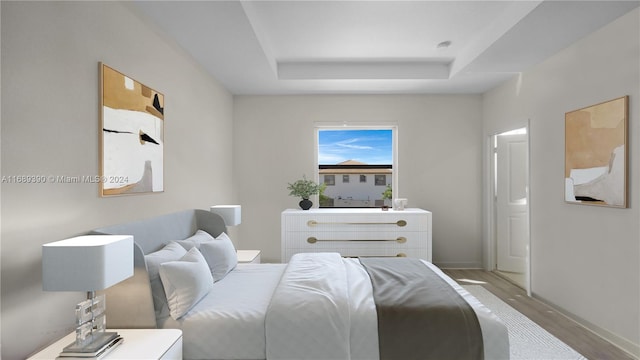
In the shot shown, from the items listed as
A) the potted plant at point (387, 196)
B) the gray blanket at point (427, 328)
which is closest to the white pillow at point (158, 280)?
the gray blanket at point (427, 328)

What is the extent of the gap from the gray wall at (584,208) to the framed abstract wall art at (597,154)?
0.06 metres

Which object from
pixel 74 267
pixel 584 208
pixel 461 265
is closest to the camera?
pixel 74 267

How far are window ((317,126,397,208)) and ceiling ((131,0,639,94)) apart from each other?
0.73 metres

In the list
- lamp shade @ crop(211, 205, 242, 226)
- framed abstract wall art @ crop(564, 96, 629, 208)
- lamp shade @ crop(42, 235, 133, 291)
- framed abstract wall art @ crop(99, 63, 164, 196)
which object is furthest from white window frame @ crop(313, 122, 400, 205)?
lamp shade @ crop(42, 235, 133, 291)

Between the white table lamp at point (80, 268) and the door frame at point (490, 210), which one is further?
the door frame at point (490, 210)

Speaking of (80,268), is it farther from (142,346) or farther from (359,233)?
(359,233)

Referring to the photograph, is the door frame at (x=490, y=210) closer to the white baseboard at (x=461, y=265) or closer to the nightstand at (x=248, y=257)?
the white baseboard at (x=461, y=265)

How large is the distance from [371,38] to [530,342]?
3012mm

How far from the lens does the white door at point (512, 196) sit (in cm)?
466

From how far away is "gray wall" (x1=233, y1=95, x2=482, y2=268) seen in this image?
4941 millimetres

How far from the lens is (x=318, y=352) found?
1877mm

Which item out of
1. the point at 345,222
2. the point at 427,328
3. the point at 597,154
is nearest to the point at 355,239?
the point at 345,222

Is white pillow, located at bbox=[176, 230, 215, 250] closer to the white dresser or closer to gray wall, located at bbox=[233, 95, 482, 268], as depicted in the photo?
the white dresser

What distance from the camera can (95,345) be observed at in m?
1.56
